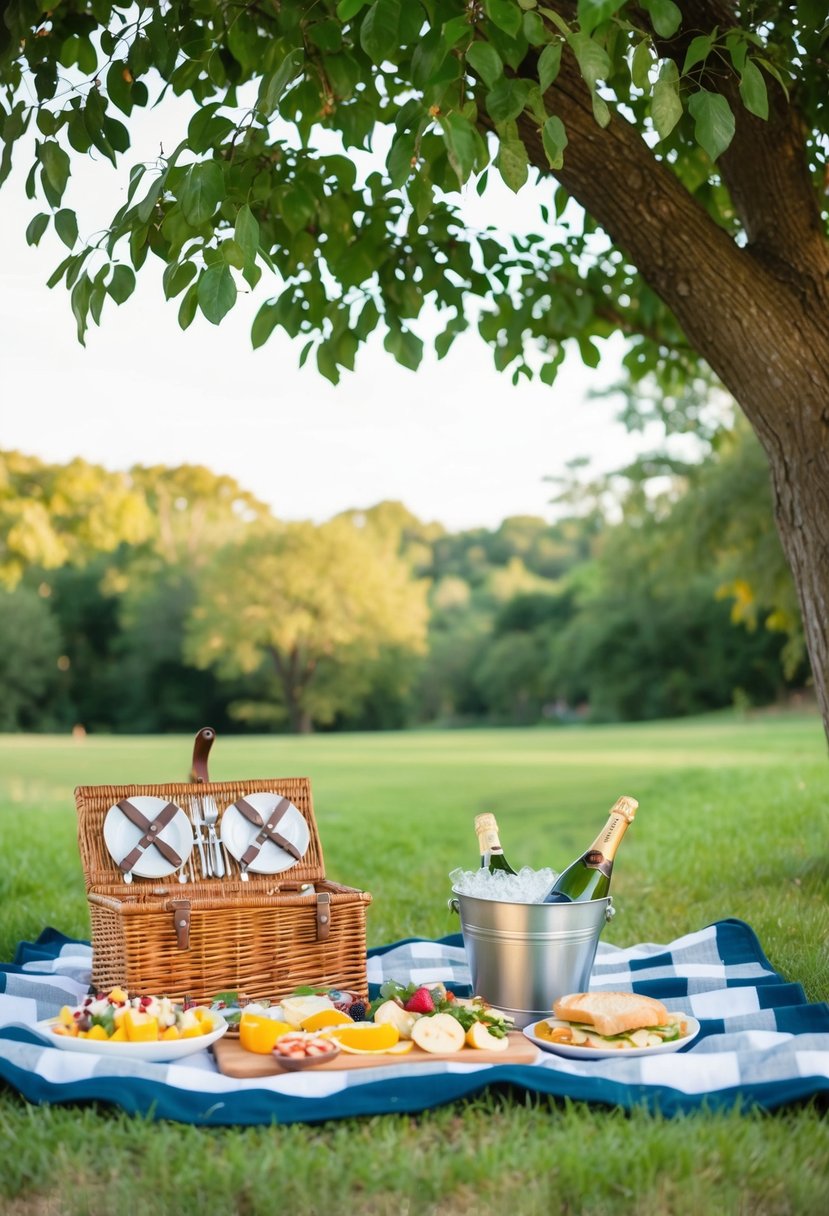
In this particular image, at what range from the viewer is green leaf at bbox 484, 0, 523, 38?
86.1 inches

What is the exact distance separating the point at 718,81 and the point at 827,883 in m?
3.19

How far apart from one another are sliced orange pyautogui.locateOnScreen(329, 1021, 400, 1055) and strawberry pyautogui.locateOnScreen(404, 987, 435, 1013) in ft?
0.45

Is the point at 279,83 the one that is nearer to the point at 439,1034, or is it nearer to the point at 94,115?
the point at 94,115

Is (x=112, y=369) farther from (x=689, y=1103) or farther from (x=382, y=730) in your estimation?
(x=689, y=1103)

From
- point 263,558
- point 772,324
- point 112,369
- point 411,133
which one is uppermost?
point 112,369

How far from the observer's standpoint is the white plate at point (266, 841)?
11.8 feet

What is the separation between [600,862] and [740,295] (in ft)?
5.64

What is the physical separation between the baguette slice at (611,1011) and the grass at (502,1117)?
13.0 inches

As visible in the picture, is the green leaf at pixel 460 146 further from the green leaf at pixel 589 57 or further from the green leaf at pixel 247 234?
the green leaf at pixel 247 234

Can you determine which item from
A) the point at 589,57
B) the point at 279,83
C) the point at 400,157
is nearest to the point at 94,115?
the point at 279,83

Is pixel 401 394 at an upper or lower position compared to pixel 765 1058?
upper

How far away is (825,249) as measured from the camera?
142 inches

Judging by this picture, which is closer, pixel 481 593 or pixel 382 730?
pixel 382 730

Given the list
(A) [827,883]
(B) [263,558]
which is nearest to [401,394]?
(B) [263,558]
